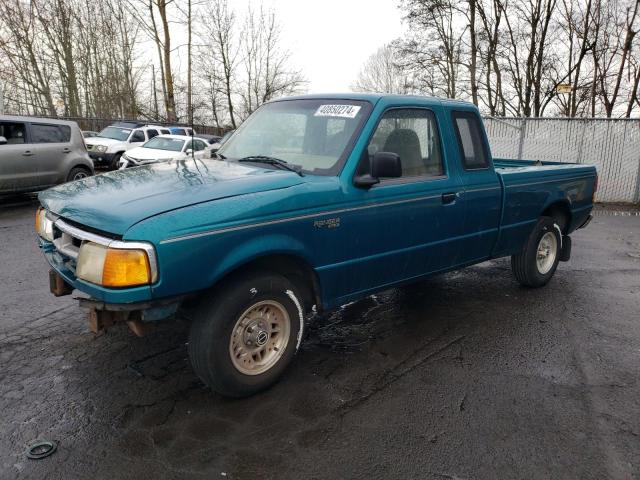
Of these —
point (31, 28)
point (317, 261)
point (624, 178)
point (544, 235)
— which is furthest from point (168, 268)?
point (31, 28)

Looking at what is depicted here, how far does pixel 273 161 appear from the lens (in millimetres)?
3766

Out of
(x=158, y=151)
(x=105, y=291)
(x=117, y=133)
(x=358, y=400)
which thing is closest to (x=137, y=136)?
(x=117, y=133)

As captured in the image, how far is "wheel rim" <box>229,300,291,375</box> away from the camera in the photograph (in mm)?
3164

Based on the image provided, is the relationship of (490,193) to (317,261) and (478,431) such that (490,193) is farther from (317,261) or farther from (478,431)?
(478,431)

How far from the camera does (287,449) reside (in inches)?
108

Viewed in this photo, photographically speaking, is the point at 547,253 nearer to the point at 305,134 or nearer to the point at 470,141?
the point at 470,141

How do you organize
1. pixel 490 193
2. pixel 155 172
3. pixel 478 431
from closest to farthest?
pixel 478 431, pixel 155 172, pixel 490 193

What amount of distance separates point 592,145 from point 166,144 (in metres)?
12.8

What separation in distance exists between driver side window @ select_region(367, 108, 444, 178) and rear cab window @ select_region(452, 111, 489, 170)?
317 millimetres

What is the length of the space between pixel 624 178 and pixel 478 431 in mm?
13296

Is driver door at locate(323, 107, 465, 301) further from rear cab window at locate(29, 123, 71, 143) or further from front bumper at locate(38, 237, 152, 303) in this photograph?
rear cab window at locate(29, 123, 71, 143)

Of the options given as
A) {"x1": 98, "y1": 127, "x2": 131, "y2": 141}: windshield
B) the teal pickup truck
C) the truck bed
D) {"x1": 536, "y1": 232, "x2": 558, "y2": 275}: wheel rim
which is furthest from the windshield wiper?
{"x1": 98, "y1": 127, "x2": 131, "y2": 141}: windshield

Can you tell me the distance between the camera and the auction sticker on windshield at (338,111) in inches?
151

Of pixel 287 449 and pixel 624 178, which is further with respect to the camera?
pixel 624 178
